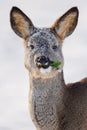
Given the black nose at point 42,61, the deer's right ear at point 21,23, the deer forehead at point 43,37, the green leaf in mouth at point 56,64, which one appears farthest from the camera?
the deer's right ear at point 21,23

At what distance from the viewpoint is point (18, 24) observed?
40.6ft

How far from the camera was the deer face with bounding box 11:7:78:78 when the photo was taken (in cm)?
1093

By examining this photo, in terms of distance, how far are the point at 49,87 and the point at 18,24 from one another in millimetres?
2017

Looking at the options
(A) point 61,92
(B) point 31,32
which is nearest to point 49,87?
(A) point 61,92

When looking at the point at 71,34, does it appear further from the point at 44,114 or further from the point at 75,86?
the point at 44,114

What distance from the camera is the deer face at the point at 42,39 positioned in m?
10.9

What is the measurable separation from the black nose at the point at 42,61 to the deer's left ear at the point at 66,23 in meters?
1.41

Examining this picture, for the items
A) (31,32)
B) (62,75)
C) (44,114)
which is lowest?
(44,114)

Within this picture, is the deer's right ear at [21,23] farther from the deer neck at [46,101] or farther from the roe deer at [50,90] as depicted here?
the deer neck at [46,101]

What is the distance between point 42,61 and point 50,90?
2.94 ft

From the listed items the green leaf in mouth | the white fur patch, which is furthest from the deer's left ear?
the white fur patch

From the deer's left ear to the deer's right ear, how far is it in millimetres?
601

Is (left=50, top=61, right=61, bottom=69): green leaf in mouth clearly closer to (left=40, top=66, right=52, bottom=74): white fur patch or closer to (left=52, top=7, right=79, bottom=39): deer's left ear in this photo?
(left=40, top=66, right=52, bottom=74): white fur patch

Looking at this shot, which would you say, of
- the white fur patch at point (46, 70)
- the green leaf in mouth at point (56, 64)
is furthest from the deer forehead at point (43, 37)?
the white fur patch at point (46, 70)
